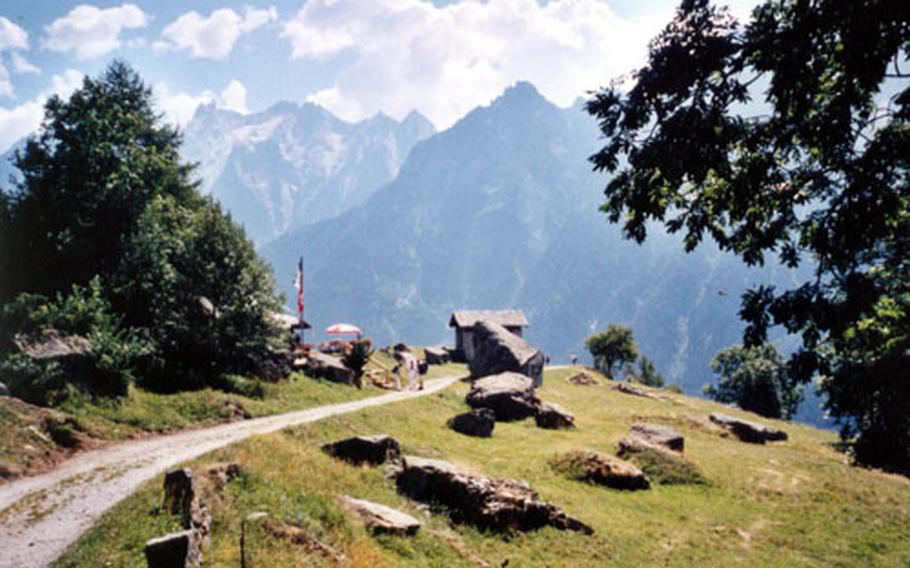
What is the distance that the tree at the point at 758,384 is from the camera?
85375mm

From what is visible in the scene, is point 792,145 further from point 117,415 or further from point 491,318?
point 491,318

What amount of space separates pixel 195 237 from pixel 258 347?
870cm

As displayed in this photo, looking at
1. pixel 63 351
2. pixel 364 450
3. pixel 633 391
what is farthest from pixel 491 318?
pixel 63 351

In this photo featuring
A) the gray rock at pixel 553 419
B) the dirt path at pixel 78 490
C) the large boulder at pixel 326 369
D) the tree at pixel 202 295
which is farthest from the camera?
the large boulder at pixel 326 369

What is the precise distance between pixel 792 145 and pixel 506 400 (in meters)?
28.7

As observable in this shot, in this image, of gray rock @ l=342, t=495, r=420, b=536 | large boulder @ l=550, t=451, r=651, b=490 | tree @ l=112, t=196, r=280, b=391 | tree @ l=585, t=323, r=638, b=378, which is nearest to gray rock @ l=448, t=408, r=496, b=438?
large boulder @ l=550, t=451, r=651, b=490

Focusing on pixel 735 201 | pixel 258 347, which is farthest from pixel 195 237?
pixel 735 201

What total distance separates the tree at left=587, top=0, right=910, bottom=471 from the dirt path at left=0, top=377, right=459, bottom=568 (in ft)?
49.3

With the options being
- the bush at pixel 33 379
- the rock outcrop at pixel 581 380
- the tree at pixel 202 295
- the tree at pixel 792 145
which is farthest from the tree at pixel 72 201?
the rock outcrop at pixel 581 380

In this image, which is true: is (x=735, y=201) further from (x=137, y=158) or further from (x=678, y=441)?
(x=137, y=158)

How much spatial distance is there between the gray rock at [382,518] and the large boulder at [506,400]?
2081 cm

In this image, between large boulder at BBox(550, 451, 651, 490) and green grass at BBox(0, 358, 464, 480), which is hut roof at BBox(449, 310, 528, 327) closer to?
green grass at BBox(0, 358, 464, 480)

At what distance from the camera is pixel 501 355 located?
163ft

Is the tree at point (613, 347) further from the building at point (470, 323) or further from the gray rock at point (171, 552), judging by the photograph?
the gray rock at point (171, 552)
